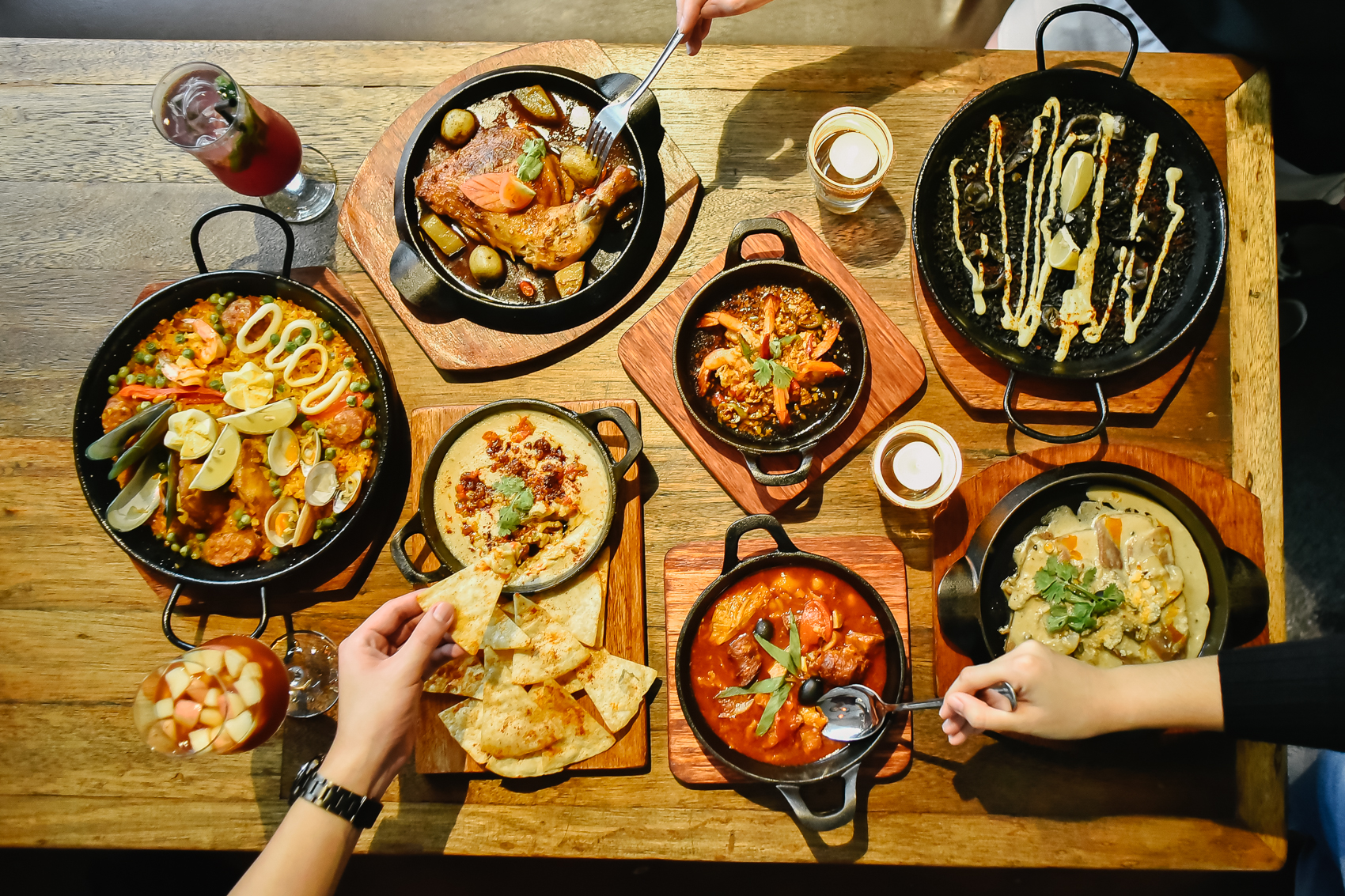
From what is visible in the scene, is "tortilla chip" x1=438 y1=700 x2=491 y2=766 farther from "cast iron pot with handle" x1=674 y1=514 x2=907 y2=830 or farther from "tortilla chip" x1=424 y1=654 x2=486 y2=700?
"cast iron pot with handle" x1=674 y1=514 x2=907 y2=830

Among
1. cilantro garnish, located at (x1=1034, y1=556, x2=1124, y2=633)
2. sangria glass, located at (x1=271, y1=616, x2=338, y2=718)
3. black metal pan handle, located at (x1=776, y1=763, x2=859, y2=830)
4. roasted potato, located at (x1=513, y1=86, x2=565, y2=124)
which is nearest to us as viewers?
black metal pan handle, located at (x1=776, y1=763, x2=859, y2=830)

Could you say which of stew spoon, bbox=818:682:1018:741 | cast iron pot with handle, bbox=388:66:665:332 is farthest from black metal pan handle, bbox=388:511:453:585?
stew spoon, bbox=818:682:1018:741

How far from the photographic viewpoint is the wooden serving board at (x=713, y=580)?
7.82 ft

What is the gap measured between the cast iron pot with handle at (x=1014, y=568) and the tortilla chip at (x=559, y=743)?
1.21 metres

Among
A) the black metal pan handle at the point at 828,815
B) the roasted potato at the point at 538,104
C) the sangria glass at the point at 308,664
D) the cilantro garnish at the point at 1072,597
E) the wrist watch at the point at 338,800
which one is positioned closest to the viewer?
the wrist watch at the point at 338,800

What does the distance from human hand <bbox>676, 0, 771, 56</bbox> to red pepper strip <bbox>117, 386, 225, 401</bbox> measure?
80.8 inches

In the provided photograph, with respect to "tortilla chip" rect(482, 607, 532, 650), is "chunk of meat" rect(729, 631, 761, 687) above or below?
below

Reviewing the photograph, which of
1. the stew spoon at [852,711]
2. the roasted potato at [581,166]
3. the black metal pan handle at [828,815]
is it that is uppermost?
the roasted potato at [581,166]

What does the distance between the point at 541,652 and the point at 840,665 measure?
967 mm

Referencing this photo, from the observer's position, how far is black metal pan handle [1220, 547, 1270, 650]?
2.28 metres

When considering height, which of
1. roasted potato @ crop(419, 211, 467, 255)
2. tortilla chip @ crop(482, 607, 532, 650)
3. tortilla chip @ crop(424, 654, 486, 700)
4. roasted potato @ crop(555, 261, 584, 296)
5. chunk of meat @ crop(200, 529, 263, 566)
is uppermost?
roasted potato @ crop(419, 211, 467, 255)

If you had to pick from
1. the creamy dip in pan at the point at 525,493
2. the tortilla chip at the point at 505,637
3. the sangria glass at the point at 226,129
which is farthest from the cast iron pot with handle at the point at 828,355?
the sangria glass at the point at 226,129

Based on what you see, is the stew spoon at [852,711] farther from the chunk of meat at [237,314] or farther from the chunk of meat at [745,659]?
the chunk of meat at [237,314]

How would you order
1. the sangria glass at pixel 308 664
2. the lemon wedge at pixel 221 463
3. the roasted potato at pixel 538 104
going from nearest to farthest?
the lemon wedge at pixel 221 463
the sangria glass at pixel 308 664
the roasted potato at pixel 538 104
